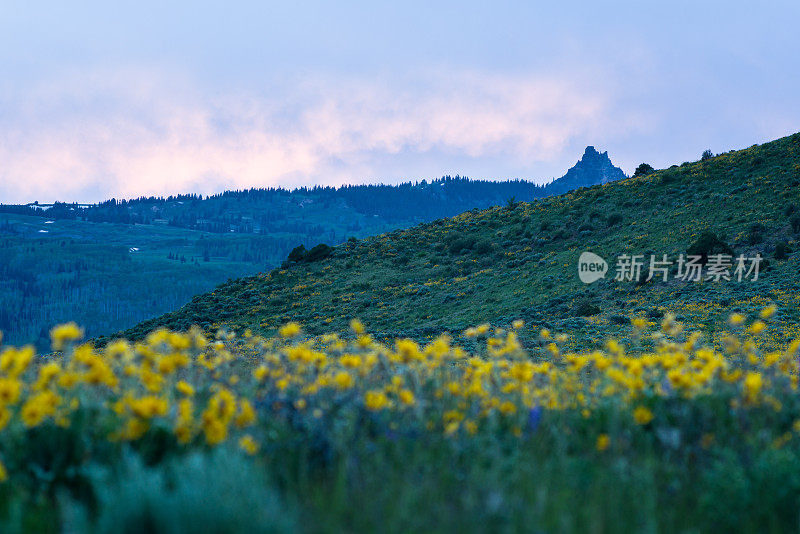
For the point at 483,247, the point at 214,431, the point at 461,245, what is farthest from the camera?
the point at 461,245

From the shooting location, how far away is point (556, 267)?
34.2m

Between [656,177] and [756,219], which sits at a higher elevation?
[656,177]

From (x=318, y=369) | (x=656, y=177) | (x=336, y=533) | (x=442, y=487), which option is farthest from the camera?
(x=656, y=177)

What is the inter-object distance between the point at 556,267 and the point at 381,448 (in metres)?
31.9

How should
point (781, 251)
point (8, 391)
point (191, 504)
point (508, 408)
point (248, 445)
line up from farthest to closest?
point (781, 251) → point (508, 408) → point (248, 445) → point (8, 391) → point (191, 504)

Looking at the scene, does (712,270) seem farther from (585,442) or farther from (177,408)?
(177,408)

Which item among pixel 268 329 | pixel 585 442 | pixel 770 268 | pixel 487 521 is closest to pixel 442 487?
pixel 487 521

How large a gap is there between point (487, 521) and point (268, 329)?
30.9 meters

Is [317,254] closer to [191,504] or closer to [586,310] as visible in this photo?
[586,310]

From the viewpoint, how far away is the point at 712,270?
27.0m

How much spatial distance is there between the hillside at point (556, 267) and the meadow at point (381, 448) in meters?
15.2
